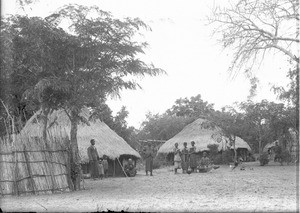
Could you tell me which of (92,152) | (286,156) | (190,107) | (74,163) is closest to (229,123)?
(286,156)

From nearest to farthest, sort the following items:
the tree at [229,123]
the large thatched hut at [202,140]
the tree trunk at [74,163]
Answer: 1. the tree trunk at [74,163]
2. the tree at [229,123]
3. the large thatched hut at [202,140]

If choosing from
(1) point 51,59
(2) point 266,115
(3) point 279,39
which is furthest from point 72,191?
(2) point 266,115

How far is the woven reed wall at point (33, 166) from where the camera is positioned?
1005 centimetres

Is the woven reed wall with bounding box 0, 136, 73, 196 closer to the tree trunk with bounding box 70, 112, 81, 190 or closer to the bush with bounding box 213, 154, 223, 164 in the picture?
the tree trunk with bounding box 70, 112, 81, 190

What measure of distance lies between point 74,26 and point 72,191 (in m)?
4.19

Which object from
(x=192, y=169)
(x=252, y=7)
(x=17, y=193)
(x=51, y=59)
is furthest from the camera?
(x=192, y=169)

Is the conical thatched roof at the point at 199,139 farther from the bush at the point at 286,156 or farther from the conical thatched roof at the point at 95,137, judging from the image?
the conical thatched roof at the point at 95,137

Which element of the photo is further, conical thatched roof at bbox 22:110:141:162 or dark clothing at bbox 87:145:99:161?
conical thatched roof at bbox 22:110:141:162

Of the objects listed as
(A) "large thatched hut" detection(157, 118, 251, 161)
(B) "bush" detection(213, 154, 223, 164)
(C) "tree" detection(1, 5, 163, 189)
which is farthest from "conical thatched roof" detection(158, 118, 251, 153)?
(C) "tree" detection(1, 5, 163, 189)

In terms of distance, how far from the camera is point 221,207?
655 centimetres

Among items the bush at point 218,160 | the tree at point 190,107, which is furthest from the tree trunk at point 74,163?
the tree at point 190,107

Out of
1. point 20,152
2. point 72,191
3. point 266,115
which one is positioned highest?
point 266,115

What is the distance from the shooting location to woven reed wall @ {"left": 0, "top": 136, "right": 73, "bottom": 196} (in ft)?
33.0

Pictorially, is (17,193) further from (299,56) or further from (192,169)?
(192,169)
